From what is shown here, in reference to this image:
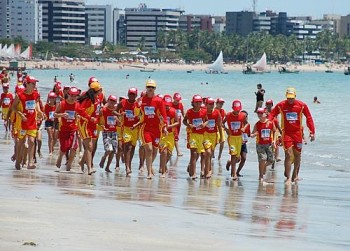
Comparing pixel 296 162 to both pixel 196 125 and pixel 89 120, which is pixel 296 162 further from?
pixel 89 120

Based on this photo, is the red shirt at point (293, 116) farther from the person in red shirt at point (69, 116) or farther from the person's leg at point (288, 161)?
the person in red shirt at point (69, 116)

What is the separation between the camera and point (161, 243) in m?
10.7

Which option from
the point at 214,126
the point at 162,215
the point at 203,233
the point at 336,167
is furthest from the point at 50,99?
the point at 203,233

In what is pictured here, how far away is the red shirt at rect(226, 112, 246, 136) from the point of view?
63.8ft

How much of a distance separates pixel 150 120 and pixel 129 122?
109 centimetres

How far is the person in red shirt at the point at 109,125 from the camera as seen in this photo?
19484mm

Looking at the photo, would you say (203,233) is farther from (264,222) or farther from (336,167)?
(336,167)

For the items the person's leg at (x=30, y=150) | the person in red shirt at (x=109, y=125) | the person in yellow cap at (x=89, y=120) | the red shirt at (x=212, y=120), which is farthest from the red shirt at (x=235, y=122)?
the person's leg at (x=30, y=150)

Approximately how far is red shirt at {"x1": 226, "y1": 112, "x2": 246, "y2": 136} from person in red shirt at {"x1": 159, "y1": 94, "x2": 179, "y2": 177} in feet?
3.06

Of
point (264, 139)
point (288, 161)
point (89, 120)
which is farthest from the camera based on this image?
point (264, 139)

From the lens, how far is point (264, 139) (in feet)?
63.2

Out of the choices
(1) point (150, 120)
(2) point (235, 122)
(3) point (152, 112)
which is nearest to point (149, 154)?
(1) point (150, 120)

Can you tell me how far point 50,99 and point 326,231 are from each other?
10.4 metres

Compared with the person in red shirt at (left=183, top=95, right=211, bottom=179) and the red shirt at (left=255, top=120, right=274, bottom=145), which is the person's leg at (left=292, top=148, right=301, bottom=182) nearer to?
the red shirt at (left=255, top=120, right=274, bottom=145)
